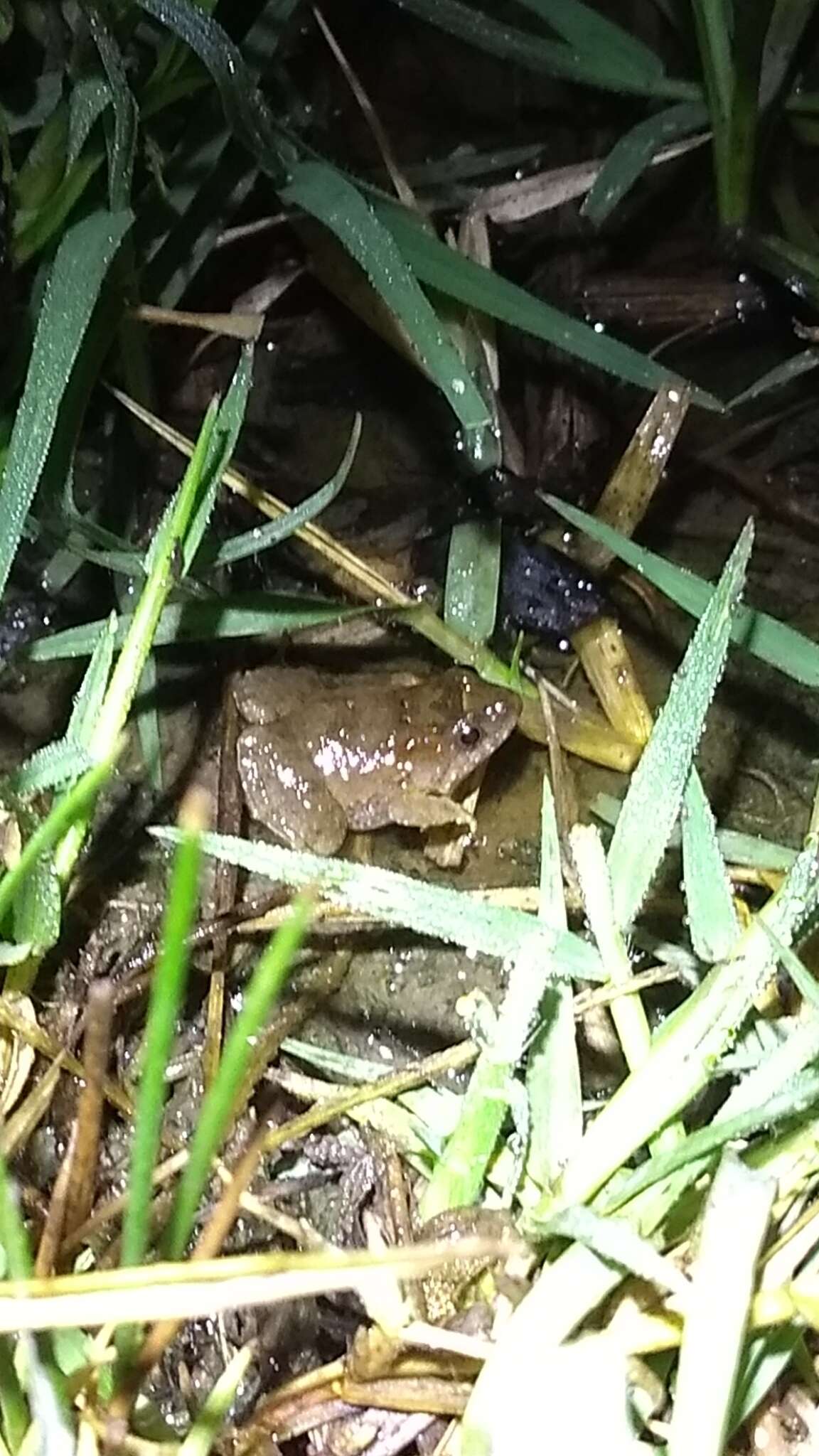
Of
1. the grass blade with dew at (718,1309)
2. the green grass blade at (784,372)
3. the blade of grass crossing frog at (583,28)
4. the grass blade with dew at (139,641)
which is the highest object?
the blade of grass crossing frog at (583,28)

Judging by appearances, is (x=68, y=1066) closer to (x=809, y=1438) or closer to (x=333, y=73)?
(x=809, y=1438)

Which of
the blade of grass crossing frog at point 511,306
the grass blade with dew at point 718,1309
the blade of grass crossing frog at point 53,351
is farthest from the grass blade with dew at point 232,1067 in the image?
the blade of grass crossing frog at point 511,306

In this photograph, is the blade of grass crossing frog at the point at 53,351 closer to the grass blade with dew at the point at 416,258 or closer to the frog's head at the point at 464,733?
the grass blade with dew at the point at 416,258

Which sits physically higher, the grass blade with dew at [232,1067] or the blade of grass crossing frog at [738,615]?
the blade of grass crossing frog at [738,615]

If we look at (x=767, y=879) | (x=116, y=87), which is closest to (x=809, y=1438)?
(x=767, y=879)

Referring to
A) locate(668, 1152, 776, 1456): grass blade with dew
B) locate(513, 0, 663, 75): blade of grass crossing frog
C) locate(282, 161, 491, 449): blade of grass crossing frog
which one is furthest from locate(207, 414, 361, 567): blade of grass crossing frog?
locate(668, 1152, 776, 1456): grass blade with dew
